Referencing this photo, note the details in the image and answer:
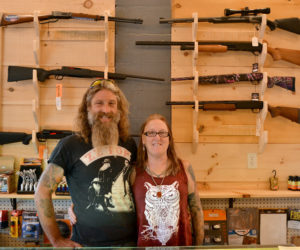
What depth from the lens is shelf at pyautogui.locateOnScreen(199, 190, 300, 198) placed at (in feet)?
7.47

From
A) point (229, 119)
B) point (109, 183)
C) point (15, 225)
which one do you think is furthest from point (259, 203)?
point (15, 225)

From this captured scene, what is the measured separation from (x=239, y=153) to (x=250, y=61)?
86 centimetres

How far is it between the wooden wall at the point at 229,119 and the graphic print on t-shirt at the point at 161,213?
3.21 feet

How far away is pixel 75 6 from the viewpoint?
8.38 ft

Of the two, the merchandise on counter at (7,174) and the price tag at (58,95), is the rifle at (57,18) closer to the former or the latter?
the price tag at (58,95)

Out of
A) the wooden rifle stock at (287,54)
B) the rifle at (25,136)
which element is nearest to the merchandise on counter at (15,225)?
the rifle at (25,136)

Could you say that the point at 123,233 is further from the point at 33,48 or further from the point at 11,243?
the point at 33,48

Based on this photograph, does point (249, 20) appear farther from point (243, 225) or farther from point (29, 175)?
point (29, 175)

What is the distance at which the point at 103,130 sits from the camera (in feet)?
5.58

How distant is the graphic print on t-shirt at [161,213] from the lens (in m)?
1.56

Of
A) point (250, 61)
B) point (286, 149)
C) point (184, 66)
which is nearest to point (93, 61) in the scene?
point (184, 66)

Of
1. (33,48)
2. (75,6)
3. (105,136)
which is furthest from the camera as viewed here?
(75,6)

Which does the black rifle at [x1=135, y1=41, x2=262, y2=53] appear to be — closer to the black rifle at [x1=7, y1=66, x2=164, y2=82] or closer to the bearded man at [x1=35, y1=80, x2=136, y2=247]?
the black rifle at [x1=7, y1=66, x2=164, y2=82]

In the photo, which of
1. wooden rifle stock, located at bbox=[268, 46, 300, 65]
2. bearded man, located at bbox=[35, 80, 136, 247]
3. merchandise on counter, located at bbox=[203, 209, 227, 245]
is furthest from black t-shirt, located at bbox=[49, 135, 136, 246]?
wooden rifle stock, located at bbox=[268, 46, 300, 65]
